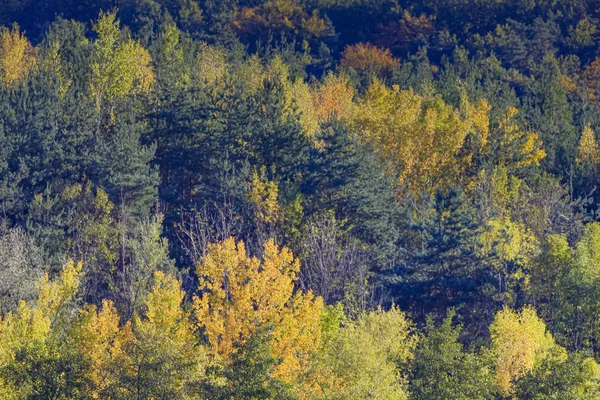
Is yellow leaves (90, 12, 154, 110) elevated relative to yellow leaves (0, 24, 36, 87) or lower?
lower

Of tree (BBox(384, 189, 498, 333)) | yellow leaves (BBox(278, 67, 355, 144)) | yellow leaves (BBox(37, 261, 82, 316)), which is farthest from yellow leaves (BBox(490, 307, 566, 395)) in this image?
yellow leaves (BBox(278, 67, 355, 144))

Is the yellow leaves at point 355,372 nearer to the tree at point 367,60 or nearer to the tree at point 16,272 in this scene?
the tree at point 16,272

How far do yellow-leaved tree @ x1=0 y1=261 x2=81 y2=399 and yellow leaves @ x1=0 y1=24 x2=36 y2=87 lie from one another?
3423 cm

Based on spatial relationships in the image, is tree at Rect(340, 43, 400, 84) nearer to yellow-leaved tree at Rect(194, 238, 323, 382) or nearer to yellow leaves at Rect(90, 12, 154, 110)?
yellow leaves at Rect(90, 12, 154, 110)

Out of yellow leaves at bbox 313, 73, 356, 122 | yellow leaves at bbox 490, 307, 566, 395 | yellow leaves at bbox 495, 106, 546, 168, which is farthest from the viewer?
yellow leaves at bbox 313, 73, 356, 122

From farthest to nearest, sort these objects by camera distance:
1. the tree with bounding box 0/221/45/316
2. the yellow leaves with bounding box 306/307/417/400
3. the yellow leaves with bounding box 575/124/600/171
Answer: the yellow leaves with bounding box 575/124/600/171
the tree with bounding box 0/221/45/316
the yellow leaves with bounding box 306/307/417/400

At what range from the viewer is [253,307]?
158 ft

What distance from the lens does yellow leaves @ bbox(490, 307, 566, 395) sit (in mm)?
44156

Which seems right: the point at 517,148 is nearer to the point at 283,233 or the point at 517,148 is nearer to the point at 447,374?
the point at 283,233

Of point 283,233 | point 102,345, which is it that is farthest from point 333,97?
point 102,345

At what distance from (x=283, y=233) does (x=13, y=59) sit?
3915cm

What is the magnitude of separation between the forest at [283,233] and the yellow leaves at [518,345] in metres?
0.13

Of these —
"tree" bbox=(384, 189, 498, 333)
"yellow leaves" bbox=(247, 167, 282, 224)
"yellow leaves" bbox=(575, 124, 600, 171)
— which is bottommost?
"tree" bbox=(384, 189, 498, 333)

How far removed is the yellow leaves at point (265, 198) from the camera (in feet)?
203
